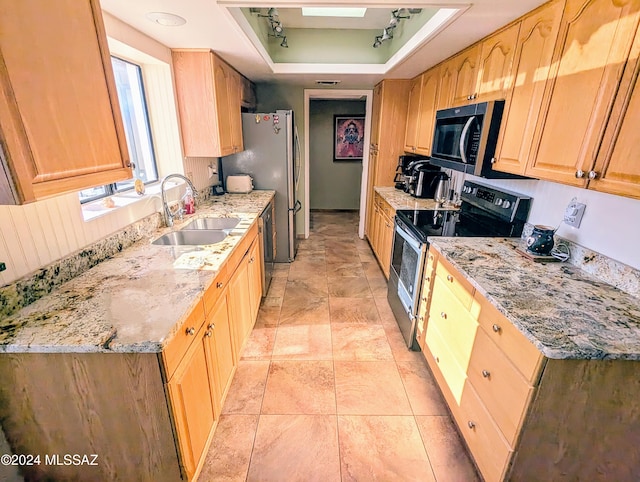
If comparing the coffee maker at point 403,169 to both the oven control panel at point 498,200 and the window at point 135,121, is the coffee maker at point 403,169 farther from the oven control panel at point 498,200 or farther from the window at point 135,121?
the window at point 135,121

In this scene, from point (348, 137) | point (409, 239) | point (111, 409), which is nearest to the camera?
point (111, 409)

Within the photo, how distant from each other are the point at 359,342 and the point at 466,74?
219 cm

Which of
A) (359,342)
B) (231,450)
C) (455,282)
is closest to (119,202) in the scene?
(231,450)

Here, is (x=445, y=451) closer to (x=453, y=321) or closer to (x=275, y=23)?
(x=453, y=321)

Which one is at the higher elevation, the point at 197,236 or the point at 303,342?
the point at 197,236

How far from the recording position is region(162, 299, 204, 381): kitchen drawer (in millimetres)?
1040

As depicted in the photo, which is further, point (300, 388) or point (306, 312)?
point (306, 312)

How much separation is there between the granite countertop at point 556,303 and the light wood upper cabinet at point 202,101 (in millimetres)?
2047

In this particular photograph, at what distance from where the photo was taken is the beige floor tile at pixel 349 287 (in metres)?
3.10

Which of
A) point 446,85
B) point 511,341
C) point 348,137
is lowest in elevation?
point 511,341

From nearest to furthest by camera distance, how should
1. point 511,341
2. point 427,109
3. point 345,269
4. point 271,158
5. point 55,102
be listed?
point 55,102 → point 511,341 → point 427,109 → point 271,158 → point 345,269

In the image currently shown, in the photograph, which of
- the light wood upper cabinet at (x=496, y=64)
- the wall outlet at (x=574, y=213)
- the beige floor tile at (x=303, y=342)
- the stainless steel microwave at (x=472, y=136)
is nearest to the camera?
the wall outlet at (x=574, y=213)

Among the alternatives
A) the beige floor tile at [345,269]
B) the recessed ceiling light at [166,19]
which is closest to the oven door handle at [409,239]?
the beige floor tile at [345,269]

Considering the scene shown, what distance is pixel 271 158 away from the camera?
338 centimetres
